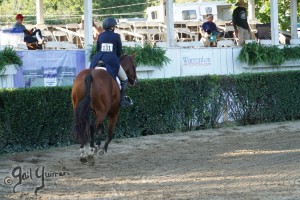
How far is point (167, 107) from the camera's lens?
1752 cm

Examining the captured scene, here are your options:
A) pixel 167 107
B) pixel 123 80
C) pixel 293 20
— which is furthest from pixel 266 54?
pixel 123 80

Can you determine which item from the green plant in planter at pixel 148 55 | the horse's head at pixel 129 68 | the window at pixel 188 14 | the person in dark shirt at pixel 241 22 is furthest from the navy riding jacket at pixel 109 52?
the window at pixel 188 14

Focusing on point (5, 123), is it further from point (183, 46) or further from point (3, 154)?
point (183, 46)

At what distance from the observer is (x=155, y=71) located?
20172 mm

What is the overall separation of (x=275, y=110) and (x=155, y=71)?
3.55m

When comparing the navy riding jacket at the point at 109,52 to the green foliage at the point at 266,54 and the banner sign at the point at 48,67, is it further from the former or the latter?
the green foliage at the point at 266,54

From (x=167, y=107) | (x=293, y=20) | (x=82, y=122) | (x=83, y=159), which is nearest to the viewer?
(x=82, y=122)

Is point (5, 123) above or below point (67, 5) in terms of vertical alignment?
below

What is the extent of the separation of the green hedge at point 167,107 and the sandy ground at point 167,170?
0.47m

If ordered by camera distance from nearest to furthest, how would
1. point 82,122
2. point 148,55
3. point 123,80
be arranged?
point 82,122, point 123,80, point 148,55

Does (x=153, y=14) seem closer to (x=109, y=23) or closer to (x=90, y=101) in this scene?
(x=109, y=23)

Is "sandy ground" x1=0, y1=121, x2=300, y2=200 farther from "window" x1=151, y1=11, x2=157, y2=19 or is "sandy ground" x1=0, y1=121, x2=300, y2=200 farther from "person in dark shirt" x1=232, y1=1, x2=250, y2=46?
"window" x1=151, y1=11, x2=157, y2=19

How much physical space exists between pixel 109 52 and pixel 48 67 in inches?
185

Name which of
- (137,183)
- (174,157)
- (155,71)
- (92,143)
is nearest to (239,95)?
(155,71)
